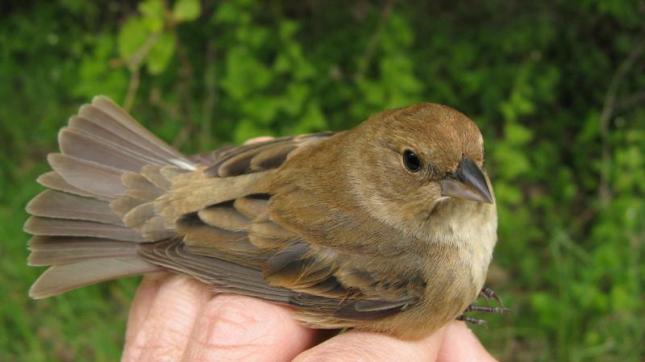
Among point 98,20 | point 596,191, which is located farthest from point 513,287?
point 98,20

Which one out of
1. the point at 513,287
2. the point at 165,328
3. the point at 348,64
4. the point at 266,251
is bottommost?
the point at 165,328

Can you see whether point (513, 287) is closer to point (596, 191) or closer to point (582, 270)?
point (582, 270)

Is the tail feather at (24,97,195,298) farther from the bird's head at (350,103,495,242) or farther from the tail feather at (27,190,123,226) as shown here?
the bird's head at (350,103,495,242)

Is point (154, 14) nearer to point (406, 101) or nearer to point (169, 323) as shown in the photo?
point (406, 101)

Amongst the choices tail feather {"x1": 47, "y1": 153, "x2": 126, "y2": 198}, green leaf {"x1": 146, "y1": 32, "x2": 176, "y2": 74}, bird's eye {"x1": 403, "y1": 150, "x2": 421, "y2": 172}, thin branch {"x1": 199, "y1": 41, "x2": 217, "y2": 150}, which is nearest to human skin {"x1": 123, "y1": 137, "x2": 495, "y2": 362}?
tail feather {"x1": 47, "y1": 153, "x2": 126, "y2": 198}

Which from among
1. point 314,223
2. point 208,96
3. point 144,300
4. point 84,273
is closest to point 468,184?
point 314,223
